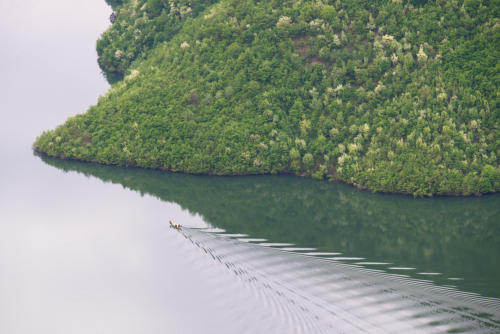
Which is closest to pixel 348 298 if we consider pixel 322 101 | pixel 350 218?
pixel 350 218

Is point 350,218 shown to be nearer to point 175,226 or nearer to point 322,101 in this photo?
point 175,226

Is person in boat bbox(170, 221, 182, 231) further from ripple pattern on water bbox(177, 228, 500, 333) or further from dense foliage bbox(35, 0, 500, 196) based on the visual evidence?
dense foliage bbox(35, 0, 500, 196)

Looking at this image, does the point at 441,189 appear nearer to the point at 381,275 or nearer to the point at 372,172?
the point at 372,172

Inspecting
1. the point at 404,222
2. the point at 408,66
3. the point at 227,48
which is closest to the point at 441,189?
the point at 404,222

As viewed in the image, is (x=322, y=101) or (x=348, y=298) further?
(x=322, y=101)

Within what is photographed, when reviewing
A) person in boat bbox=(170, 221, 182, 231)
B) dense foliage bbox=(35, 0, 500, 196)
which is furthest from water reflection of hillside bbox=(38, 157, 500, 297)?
person in boat bbox=(170, 221, 182, 231)

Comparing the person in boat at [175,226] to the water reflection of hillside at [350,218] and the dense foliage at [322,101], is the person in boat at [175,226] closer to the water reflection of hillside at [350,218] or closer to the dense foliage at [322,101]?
the water reflection of hillside at [350,218]
